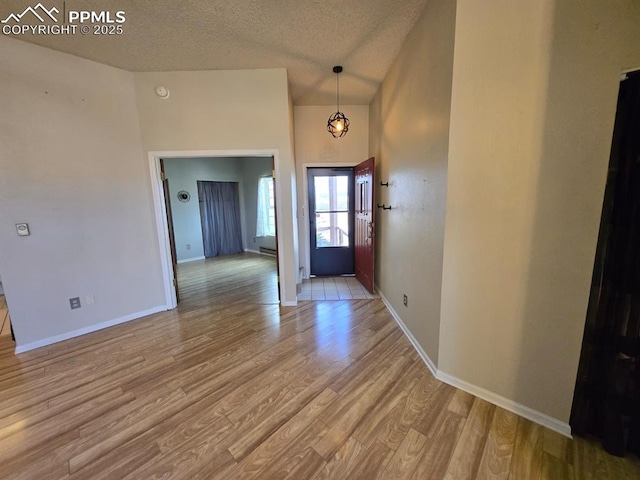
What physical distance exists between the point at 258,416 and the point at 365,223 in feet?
9.41

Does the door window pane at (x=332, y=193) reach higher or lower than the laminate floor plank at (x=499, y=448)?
higher

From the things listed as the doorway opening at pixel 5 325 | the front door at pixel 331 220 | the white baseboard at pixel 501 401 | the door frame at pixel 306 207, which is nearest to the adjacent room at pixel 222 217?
the door frame at pixel 306 207

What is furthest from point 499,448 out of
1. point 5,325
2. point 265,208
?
point 265,208

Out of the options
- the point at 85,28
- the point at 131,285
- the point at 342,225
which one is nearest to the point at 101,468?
the point at 131,285

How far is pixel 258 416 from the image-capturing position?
1675 millimetres

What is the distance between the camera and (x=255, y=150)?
311 centimetres

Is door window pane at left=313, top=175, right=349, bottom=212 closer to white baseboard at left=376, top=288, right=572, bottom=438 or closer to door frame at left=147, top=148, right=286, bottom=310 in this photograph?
door frame at left=147, top=148, right=286, bottom=310

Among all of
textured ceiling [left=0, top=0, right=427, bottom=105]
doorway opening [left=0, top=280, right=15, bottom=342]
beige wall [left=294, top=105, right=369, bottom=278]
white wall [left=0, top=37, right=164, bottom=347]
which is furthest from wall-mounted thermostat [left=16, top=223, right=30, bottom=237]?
beige wall [left=294, top=105, right=369, bottom=278]

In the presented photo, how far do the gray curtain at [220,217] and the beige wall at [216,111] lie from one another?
11.8ft

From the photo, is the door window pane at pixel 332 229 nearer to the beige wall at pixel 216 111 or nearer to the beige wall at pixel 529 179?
the beige wall at pixel 216 111

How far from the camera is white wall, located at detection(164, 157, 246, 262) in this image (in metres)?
6.03

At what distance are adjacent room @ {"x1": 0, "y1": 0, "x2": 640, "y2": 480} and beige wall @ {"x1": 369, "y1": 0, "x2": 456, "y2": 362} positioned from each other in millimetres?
29

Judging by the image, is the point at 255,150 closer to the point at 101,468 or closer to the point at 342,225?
the point at 342,225

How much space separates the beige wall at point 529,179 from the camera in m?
1.29
